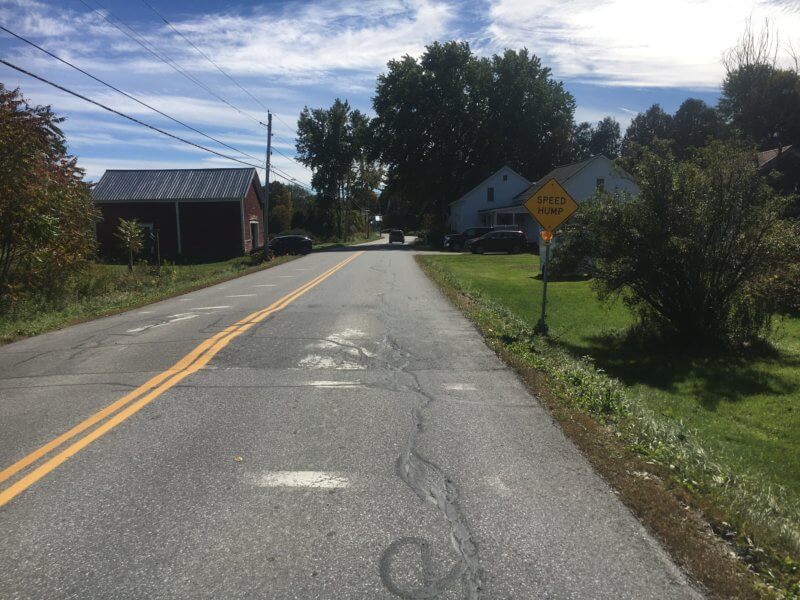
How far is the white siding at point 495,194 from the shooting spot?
59.3 meters

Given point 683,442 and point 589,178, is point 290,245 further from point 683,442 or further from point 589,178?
point 683,442

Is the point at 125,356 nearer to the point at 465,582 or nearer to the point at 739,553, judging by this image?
the point at 465,582

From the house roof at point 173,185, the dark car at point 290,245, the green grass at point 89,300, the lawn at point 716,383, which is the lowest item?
the lawn at point 716,383

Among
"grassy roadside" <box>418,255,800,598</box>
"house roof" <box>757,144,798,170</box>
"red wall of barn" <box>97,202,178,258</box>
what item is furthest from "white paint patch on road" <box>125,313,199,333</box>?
"red wall of barn" <box>97,202,178,258</box>

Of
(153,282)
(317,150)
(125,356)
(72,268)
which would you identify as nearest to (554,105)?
(317,150)

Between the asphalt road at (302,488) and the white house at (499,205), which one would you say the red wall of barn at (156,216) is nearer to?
the white house at (499,205)

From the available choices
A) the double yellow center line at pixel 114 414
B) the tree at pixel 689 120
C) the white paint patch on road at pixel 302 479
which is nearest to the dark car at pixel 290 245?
the double yellow center line at pixel 114 414

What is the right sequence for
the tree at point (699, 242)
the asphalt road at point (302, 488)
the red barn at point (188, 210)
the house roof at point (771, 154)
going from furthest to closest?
the red barn at point (188, 210), the house roof at point (771, 154), the tree at point (699, 242), the asphalt road at point (302, 488)

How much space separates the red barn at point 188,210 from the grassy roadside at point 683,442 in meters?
34.5

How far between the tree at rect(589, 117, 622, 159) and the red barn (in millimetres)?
71759

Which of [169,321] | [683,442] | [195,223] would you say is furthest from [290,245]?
[683,442]

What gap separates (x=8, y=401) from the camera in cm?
667

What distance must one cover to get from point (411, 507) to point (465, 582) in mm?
901

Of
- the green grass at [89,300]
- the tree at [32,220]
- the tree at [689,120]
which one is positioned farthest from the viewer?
A: the tree at [689,120]
